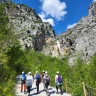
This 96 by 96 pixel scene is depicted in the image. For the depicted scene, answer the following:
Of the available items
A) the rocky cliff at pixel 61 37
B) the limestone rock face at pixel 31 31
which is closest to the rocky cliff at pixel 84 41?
the rocky cliff at pixel 61 37

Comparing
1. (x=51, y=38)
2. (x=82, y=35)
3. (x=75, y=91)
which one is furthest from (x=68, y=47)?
(x=75, y=91)

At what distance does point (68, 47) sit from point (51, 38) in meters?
41.8

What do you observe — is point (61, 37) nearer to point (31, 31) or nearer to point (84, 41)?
point (31, 31)

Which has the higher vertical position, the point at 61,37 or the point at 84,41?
the point at 61,37

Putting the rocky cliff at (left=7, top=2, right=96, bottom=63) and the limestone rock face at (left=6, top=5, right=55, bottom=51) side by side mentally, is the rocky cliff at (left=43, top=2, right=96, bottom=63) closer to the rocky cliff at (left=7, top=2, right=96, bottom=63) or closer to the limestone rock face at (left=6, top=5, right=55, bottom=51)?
the rocky cliff at (left=7, top=2, right=96, bottom=63)

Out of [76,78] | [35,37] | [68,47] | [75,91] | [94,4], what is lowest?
[75,91]

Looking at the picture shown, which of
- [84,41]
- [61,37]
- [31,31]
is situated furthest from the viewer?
[61,37]

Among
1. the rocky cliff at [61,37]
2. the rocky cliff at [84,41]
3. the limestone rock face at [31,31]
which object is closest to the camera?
the rocky cliff at [84,41]

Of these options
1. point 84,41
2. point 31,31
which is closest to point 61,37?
point 31,31

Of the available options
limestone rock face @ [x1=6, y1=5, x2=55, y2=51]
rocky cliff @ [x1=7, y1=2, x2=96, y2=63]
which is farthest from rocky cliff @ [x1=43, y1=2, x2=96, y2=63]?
limestone rock face @ [x1=6, y1=5, x2=55, y2=51]

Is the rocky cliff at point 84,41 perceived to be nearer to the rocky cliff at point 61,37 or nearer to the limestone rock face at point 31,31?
the rocky cliff at point 61,37

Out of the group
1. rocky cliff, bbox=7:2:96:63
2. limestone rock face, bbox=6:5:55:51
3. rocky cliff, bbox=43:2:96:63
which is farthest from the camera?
limestone rock face, bbox=6:5:55:51

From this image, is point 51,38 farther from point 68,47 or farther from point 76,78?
point 76,78

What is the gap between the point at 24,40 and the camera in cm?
9562
